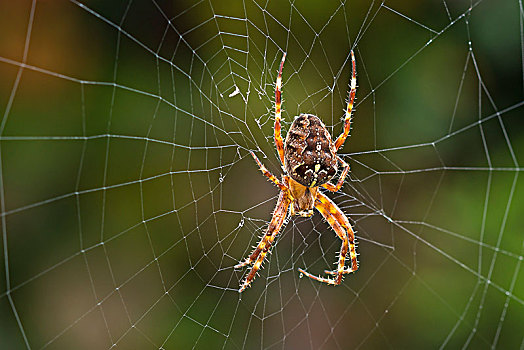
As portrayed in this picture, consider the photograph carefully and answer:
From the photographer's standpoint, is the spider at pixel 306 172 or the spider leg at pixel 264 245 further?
the spider leg at pixel 264 245

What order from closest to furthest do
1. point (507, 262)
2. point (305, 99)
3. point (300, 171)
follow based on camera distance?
point (300, 171)
point (305, 99)
point (507, 262)

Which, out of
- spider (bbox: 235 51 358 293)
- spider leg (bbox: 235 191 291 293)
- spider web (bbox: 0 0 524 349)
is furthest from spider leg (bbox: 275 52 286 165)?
spider web (bbox: 0 0 524 349)

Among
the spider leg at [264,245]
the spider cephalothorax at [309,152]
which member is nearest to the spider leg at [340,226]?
the spider leg at [264,245]

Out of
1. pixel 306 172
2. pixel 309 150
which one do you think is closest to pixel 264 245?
pixel 306 172

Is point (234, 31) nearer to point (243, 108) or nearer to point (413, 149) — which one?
point (243, 108)

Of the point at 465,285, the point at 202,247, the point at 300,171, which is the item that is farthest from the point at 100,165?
the point at 465,285

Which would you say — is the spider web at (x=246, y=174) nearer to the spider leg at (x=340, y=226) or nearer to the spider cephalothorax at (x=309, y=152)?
the spider leg at (x=340, y=226)

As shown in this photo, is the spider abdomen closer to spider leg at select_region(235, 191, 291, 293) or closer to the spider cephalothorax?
the spider cephalothorax

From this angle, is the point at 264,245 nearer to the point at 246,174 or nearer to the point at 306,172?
the point at 306,172
